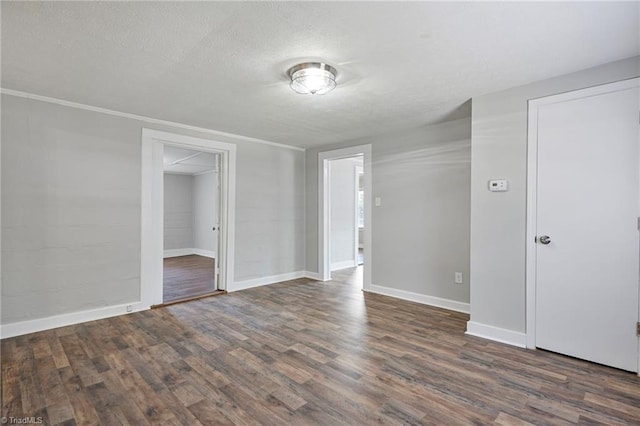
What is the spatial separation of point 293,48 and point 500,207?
229 cm

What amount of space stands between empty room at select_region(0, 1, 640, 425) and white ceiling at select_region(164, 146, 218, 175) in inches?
54.7

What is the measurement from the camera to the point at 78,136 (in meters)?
3.28

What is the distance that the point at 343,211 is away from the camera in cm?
663

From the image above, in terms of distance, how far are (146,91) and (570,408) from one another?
408 cm

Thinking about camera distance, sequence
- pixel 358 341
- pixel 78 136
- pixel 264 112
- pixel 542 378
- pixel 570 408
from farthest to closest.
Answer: pixel 264 112
pixel 78 136
pixel 358 341
pixel 542 378
pixel 570 408

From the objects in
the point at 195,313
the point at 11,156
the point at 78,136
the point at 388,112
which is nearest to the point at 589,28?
the point at 388,112

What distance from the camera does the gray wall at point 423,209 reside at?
3.74 m

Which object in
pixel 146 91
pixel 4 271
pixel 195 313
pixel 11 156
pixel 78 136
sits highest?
pixel 146 91

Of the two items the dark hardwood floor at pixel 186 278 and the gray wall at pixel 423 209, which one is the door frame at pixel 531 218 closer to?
the gray wall at pixel 423 209

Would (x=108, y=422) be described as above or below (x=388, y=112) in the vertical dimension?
below

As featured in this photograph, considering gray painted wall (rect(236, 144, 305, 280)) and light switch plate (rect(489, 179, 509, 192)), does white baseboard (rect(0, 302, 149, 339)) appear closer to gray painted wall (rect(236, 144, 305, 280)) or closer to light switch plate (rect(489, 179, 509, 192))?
gray painted wall (rect(236, 144, 305, 280))

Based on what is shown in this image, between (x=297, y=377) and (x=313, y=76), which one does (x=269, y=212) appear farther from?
(x=297, y=377)

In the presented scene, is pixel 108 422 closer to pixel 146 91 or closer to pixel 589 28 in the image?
pixel 146 91

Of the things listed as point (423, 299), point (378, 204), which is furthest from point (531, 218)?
point (378, 204)
